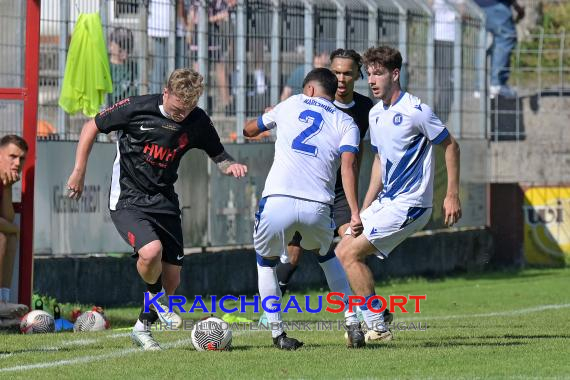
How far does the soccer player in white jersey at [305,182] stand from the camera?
989 centimetres

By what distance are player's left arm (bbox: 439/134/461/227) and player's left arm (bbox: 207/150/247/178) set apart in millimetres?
1538

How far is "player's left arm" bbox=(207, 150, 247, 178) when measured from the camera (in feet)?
33.8

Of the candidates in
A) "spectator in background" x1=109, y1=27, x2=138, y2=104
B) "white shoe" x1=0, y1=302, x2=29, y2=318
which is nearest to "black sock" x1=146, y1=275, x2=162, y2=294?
"white shoe" x1=0, y1=302, x2=29, y2=318

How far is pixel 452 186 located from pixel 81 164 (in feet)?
9.15

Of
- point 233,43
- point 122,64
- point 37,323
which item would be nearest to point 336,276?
point 37,323

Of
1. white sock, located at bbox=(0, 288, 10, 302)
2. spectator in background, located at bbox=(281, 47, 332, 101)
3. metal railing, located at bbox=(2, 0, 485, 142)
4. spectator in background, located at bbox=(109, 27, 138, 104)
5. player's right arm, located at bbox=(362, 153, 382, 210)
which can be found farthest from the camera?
spectator in background, located at bbox=(281, 47, 332, 101)

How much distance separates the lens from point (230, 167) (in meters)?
10.4

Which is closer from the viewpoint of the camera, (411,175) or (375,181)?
(411,175)

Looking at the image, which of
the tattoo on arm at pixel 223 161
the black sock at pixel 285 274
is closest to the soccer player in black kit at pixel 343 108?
the black sock at pixel 285 274

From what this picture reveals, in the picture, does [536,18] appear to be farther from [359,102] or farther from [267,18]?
[359,102]

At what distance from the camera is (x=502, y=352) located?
9586 mm

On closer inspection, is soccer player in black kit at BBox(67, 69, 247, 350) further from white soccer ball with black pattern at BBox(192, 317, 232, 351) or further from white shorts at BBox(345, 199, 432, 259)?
white shorts at BBox(345, 199, 432, 259)

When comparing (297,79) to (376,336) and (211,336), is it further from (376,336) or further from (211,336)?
(211,336)

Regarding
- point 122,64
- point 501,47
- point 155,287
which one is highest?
point 501,47
